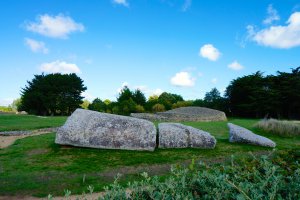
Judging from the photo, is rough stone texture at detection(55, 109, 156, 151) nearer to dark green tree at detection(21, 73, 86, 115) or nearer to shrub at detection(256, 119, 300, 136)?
shrub at detection(256, 119, 300, 136)

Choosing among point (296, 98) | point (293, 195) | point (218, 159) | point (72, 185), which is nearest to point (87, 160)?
point (72, 185)

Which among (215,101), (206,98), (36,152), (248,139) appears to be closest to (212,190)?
(36,152)

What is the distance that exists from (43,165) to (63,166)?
0.72 m

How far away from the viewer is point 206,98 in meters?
56.0

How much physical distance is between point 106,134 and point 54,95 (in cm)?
4881

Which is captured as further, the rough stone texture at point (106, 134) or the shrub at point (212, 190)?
the rough stone texture at point (106, 134)

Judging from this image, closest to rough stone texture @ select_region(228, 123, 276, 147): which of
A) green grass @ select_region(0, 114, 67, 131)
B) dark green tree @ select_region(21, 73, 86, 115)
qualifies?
green grass @ select_region(0, 114, 67, 131)

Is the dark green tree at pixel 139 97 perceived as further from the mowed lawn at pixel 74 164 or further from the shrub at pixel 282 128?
the mowed lawn at pixel 74 164

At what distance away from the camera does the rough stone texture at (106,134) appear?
12273mm

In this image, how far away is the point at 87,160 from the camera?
36.1 ft

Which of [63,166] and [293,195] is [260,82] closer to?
[63,166]

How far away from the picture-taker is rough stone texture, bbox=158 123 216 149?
42.2ft

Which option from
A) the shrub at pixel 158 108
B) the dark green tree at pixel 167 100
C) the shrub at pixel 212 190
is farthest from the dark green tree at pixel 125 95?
the shrub at pixel 212 190

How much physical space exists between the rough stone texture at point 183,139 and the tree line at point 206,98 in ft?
103
